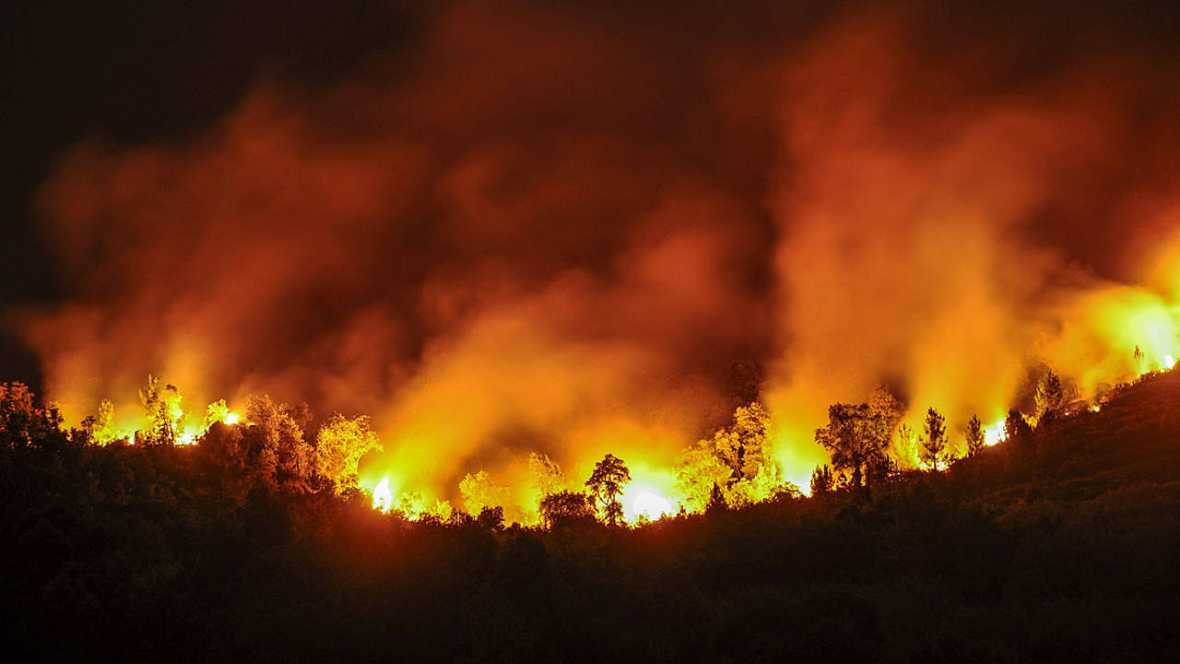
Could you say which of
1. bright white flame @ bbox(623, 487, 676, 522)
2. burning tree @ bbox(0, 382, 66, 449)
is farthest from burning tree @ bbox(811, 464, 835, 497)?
burning tree @ bbox(0, 382, 66, 449)

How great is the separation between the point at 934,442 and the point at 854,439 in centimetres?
375

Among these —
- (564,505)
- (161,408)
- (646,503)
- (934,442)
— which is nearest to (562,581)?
(564,505)

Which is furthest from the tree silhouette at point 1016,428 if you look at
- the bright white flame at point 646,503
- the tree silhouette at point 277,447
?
the tree silhouette at point 277,447

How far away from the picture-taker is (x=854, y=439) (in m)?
43.4

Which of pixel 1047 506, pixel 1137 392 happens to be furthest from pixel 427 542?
pixel 1137 392

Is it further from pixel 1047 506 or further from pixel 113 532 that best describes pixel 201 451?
pixel 1047 506

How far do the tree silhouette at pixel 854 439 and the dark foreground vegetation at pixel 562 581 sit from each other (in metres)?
17.7

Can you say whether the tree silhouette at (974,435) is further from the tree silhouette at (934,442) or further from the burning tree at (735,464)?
the burning tree at (735,464)

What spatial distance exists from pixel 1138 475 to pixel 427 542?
66.4 ft

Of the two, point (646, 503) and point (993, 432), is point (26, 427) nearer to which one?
point (646, 503)

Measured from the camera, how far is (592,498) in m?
40.8

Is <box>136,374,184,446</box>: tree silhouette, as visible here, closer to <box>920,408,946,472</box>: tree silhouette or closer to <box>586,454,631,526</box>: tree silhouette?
<box>586,454,631,526</box>: tree silhouette

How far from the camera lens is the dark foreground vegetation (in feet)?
49.9

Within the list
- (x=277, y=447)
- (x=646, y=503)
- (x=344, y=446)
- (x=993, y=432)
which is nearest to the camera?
(x=277, y=447)
